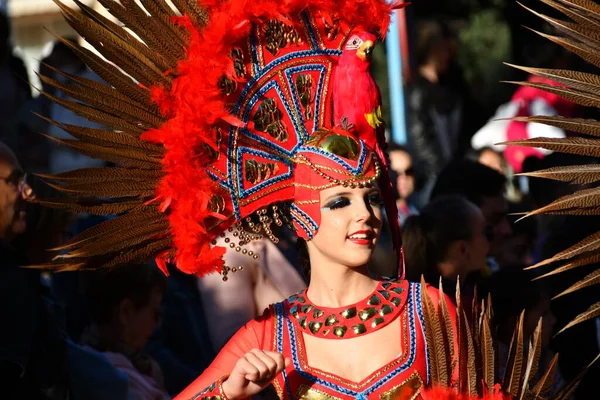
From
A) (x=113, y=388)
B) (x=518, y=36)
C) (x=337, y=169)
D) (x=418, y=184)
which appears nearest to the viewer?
(x=337, y=169)

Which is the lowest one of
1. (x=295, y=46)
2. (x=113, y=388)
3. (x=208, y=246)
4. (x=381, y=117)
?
(x=113, y=388)

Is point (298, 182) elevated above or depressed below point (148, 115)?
below

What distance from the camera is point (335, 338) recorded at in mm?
4047

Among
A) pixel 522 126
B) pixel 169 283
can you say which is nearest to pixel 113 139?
pixel 169 283

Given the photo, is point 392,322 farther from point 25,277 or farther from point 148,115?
point 25,277

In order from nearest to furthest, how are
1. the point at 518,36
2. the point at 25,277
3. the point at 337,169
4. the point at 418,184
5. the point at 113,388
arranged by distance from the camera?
the point at 337,169 → the point at 25,277 → the point at 113,388 → the point at 418,184 → the point at 518,36

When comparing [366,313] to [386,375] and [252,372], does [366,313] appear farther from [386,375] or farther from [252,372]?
[252,372]

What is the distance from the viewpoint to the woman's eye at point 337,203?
402cm

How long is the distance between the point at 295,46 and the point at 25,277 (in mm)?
1359

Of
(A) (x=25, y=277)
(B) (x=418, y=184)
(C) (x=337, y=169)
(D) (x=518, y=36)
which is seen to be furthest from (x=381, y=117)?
(D) (x=518, y=36)

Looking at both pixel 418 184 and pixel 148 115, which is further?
pixel 418 184

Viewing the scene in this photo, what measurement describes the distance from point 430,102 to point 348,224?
5307 mm

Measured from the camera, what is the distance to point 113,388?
4852 millimetres

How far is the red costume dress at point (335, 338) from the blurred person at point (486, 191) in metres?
2.50
